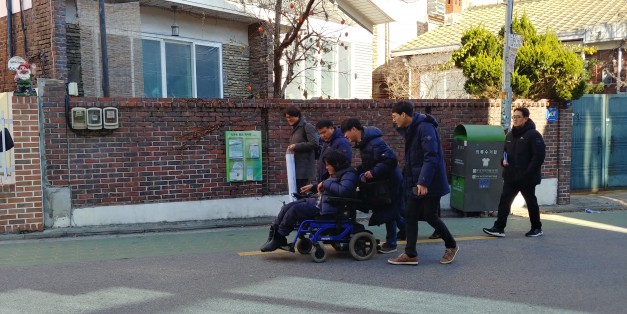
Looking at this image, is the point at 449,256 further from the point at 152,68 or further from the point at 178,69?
the point at 178,69

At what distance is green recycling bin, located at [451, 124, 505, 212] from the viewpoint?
9.73 m

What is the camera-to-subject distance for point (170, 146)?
909cm

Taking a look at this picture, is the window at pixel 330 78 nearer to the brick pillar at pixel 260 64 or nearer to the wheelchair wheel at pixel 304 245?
the brick pillar at pixel 260 64

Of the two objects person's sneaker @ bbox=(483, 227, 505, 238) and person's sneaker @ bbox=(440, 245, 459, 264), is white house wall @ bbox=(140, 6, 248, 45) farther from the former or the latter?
person's sneaker @ bbox=(440, 245, 459, 264)

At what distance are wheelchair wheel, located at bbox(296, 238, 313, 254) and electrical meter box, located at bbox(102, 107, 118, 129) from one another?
143 inches

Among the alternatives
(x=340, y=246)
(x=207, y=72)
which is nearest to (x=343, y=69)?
(x=207, y=72)

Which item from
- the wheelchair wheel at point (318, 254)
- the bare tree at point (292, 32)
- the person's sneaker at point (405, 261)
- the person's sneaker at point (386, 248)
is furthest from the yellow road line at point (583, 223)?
the bare tree at point (292, 32)

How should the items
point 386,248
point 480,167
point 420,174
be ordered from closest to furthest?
point 420,174 → point 386,248 → point 480,167

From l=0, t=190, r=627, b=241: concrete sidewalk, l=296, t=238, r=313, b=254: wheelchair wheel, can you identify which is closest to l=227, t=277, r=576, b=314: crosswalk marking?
l=296, t=238, r=313, b=254: wheelchair wheel

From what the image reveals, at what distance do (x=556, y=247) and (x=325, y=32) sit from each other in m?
9.71

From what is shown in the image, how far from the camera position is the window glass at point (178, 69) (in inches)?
503

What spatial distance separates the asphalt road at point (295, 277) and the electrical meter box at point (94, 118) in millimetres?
1649

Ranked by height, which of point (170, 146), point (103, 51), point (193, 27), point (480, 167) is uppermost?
point (193, 27)

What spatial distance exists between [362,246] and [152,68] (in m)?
7.52
